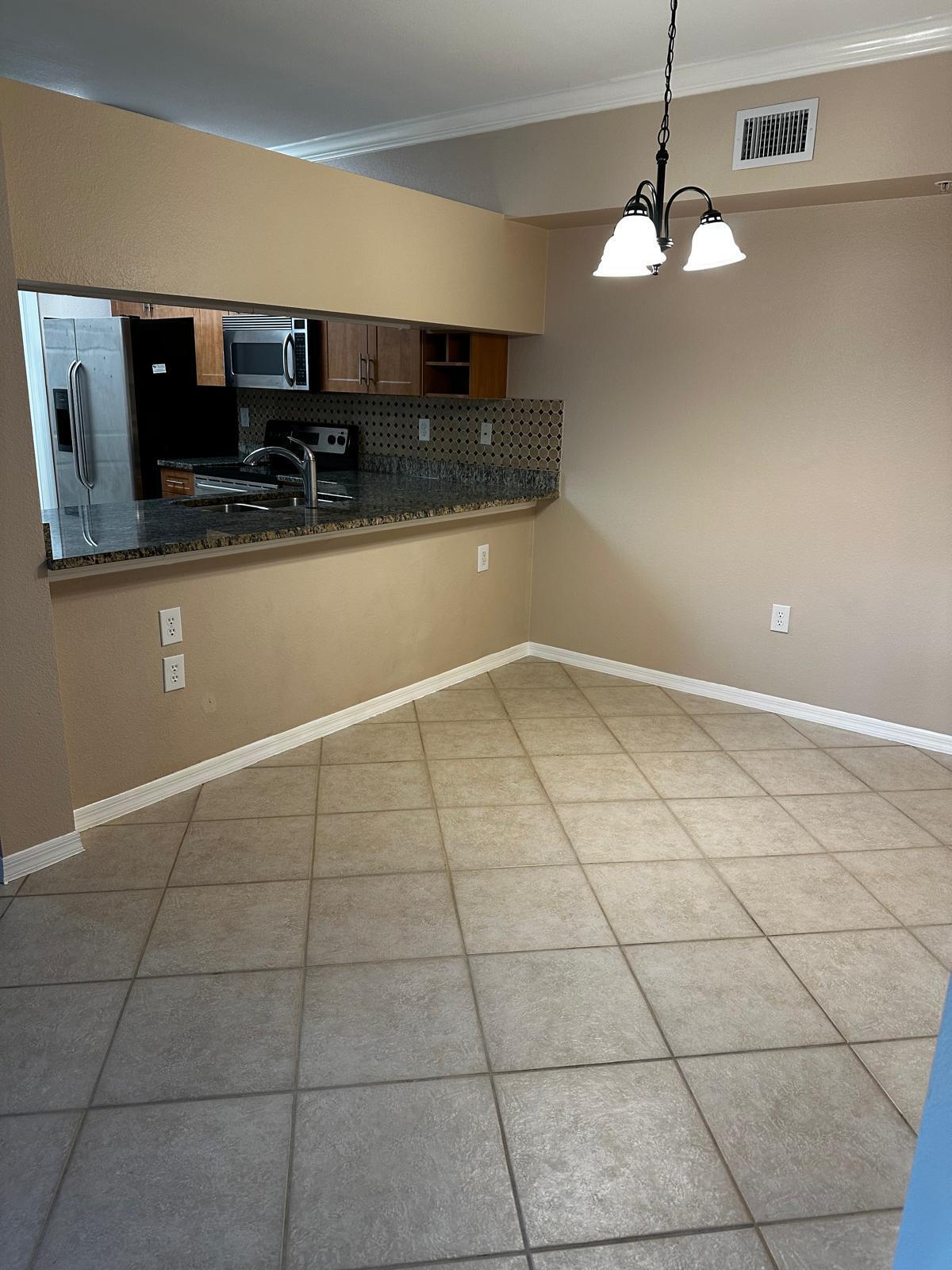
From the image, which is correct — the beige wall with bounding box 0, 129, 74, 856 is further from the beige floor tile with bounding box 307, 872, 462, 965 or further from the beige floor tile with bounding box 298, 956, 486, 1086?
the beige floor tile with bounding box 298, 956, 486, 1086

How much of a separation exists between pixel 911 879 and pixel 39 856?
8.23 feet

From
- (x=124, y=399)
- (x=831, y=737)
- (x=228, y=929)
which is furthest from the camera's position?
(x=124, y=399)

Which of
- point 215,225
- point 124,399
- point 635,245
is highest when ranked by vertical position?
point 215,225

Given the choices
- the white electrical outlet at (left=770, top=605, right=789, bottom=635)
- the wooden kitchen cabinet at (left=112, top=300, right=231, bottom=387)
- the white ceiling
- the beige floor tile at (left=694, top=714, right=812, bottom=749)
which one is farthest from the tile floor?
the white ceiling

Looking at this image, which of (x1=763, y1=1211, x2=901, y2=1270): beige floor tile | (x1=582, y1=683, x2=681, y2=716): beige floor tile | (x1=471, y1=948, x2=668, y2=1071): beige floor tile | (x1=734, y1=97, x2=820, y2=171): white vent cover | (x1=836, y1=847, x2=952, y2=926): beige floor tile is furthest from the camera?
(x1=582, y1=683, x2=681, y2=716): beige floor tile

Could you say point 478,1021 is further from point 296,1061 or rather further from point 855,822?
point 855,822

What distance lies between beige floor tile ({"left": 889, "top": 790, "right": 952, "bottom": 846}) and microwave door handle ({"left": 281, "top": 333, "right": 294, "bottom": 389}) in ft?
10.5

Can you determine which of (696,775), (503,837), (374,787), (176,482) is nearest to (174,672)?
(374,787)

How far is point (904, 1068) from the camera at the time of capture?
73.5 inches

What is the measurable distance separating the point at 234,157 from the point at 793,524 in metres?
2.47

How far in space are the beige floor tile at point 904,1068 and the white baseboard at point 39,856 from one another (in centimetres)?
213

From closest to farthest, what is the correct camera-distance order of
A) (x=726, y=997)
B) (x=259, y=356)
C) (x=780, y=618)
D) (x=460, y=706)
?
(x=726, y=997)
(x=780, y=618)
(x=460, y=706)
(x=259, y=356)

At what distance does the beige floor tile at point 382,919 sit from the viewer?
2.21 metres

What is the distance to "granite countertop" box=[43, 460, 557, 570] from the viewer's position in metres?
2.68
